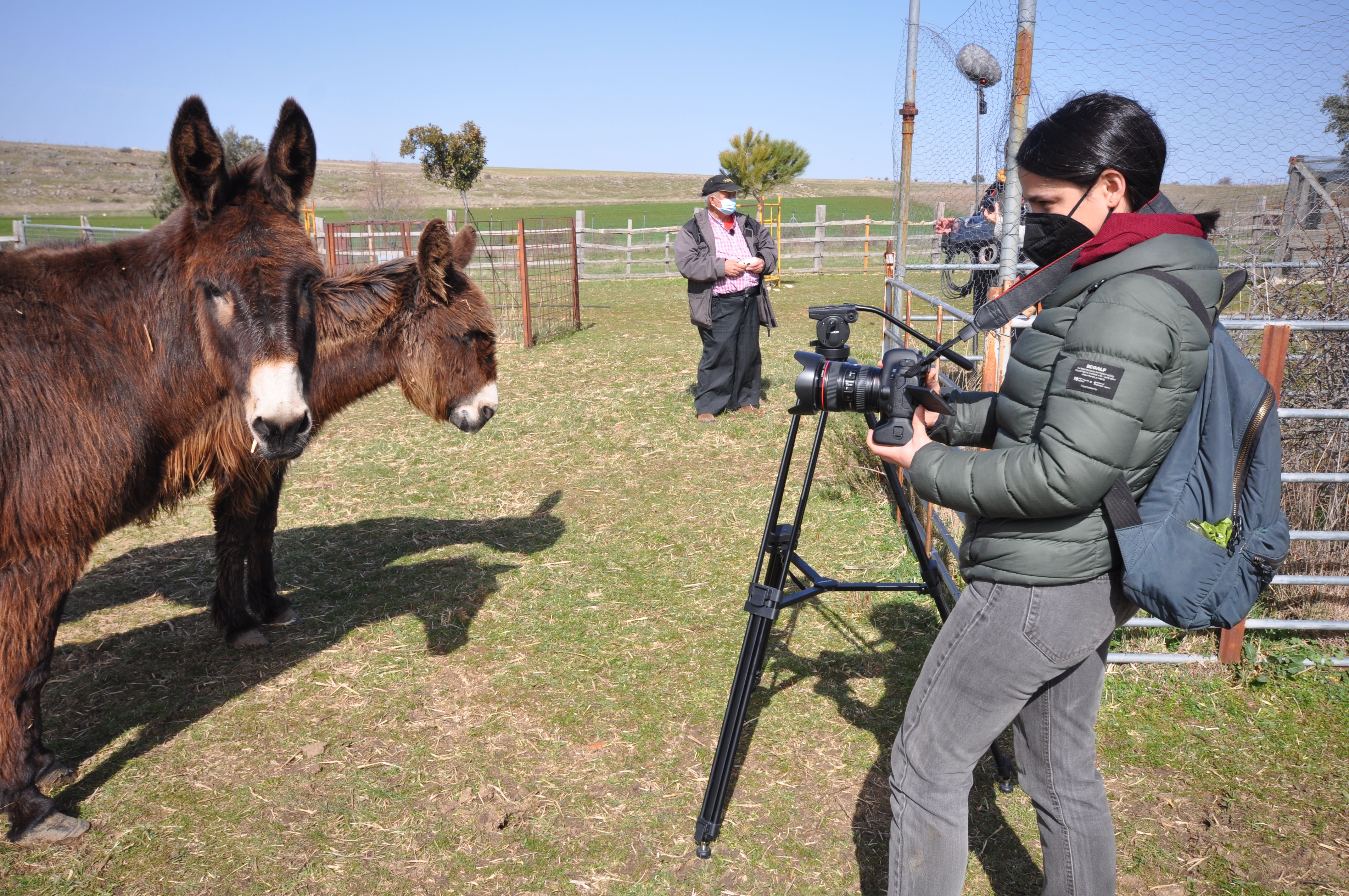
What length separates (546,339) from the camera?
1230 cm

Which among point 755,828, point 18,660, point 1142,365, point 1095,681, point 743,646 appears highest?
point 1142,365

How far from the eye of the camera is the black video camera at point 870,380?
5.97 feet

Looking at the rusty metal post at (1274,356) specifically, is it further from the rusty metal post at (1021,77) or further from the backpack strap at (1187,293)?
the backpack strap at (1187,293)

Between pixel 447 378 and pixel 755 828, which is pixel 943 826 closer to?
pixel 755 828

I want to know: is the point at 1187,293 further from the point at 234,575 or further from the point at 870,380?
the point at 234,575

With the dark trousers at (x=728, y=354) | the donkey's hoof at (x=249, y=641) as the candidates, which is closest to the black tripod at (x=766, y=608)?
the donkey's hoof at (x=249, y=641)

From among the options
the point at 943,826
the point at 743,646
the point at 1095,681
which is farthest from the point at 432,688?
the point at 1095,681

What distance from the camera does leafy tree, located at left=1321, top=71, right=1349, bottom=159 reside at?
16.4ft

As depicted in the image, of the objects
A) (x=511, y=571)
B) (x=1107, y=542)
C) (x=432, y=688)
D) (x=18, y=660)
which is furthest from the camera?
(x=511, y=571)

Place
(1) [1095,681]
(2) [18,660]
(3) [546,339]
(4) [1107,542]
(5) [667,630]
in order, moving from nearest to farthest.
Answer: (4) [1107,542], (1) [1095,681], (2) [18,660], (5) [667,630], (3) [546,339]

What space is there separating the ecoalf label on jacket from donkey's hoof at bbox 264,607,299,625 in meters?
4.12

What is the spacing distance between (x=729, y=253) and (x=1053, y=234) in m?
6.10

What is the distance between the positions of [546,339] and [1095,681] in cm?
1114

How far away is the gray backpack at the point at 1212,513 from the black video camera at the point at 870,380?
45cm
